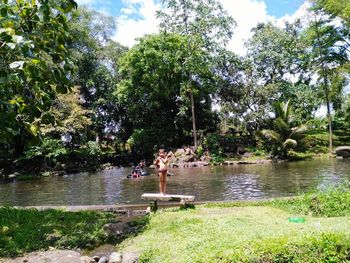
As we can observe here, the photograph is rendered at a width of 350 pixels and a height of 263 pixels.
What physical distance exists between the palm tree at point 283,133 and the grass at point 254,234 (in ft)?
62.9

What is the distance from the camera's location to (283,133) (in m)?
29.2

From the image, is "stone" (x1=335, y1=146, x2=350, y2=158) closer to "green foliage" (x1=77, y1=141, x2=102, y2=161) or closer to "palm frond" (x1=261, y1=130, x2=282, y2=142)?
"palm frond" (x1=261, y1=130, x2=282, y2=142)

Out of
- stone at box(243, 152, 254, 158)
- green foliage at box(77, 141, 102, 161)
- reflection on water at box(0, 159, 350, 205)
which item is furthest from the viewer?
green foliage at box(77, 141, 102, 161)

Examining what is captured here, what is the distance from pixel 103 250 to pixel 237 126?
33.5 m

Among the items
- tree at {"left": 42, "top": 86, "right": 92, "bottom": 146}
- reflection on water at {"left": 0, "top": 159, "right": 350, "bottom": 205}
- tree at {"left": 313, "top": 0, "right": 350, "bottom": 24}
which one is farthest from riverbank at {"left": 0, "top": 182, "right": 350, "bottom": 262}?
tree at {"left": 313, "top": 0, "right": 350, "bottom": 24}

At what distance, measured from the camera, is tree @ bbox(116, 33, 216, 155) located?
32.8 meters

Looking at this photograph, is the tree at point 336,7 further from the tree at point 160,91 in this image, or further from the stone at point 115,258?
the stone at point 115,258

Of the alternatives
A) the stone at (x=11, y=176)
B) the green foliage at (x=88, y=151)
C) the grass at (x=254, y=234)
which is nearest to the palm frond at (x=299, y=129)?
the green foliage at (x=88, y=151)

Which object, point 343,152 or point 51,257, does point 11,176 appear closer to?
point 51,257

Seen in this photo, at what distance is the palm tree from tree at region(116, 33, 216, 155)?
7.56 meters

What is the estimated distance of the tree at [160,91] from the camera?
32812 millimetres

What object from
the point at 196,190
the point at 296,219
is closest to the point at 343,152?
the point at 196,190

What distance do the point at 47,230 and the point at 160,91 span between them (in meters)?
26.3

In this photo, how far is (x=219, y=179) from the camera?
19375 mm
